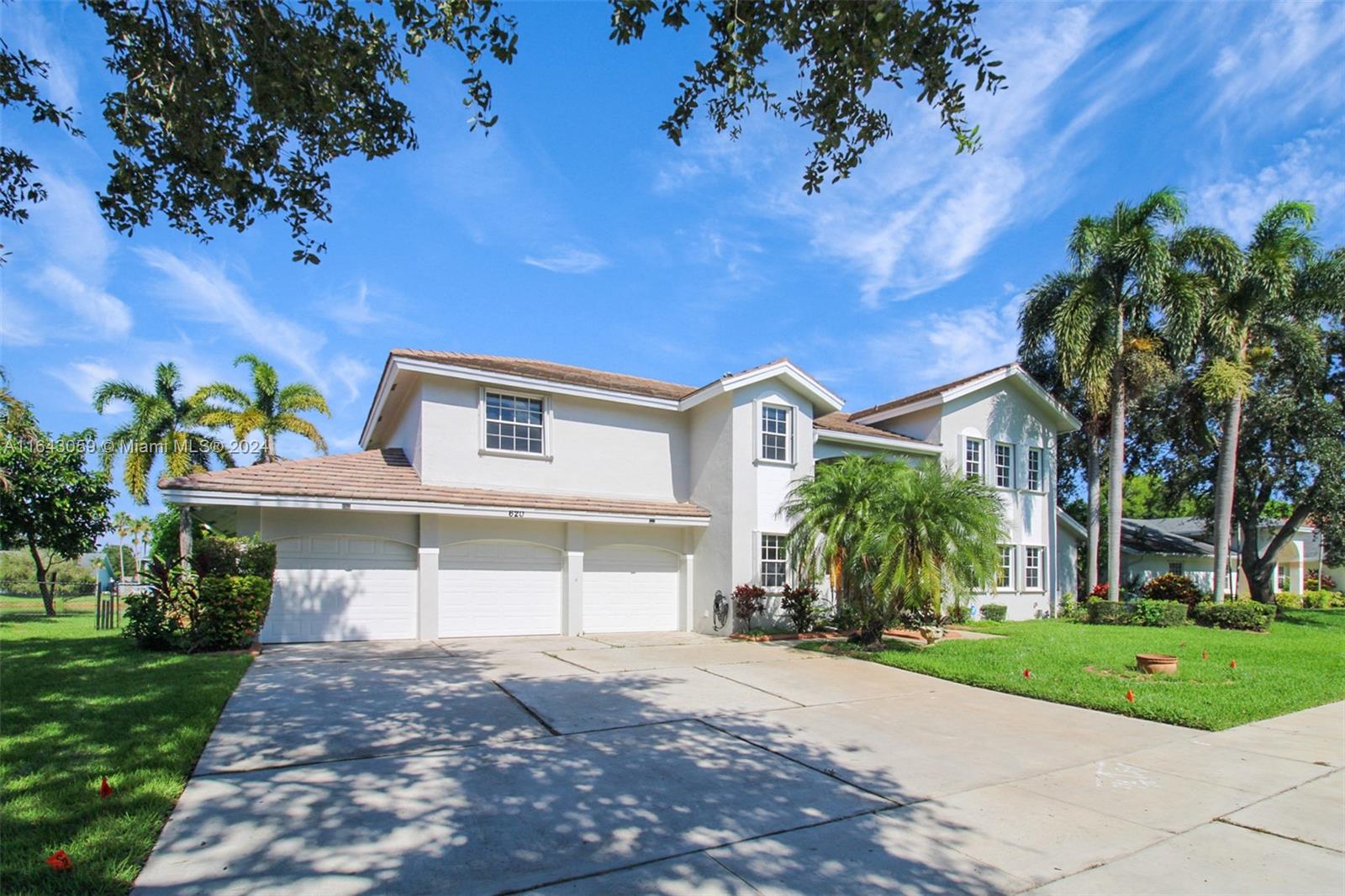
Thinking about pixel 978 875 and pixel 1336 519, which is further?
pixel 1336 519

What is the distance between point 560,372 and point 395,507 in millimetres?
6284

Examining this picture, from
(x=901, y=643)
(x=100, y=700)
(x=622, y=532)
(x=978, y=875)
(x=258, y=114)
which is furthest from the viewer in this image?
(x=622, y=532)

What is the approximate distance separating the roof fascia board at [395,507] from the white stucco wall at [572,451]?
3.87ft

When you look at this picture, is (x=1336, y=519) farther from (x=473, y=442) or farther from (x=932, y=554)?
(x=473, y=442)

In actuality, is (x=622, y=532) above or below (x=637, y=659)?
above

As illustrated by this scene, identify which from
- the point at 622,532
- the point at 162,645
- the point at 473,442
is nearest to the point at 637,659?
the point at 622,532

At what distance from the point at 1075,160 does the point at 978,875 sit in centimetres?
929

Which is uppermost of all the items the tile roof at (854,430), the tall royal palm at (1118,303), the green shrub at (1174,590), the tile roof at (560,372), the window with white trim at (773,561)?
the tall royal palm at (1118,303)

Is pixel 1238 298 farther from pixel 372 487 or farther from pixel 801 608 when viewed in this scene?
pixel 372 487

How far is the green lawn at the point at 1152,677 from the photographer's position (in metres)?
9.56

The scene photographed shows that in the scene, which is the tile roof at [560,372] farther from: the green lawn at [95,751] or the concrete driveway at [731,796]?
the concrete driveway at [731,796]

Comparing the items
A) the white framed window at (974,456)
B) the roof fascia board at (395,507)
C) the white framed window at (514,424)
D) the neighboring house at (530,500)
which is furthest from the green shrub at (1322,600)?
the white framed window at (514,424)

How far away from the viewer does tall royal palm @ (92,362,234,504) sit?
26.0m

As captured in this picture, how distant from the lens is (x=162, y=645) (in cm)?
1252
